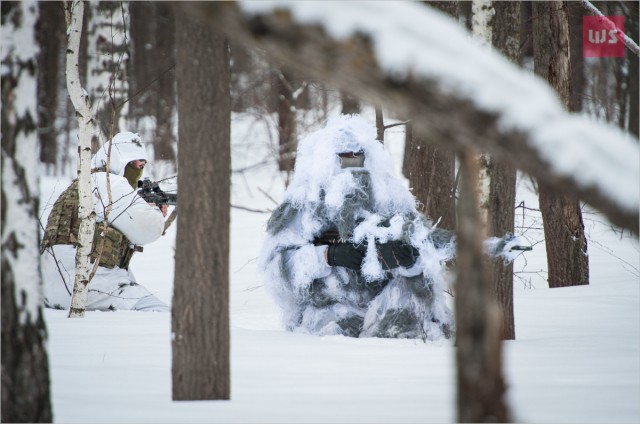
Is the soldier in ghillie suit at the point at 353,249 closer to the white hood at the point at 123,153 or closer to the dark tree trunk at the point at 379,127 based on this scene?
the dark tree trunk at the point at 379,127

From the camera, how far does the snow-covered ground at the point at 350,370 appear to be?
324cm

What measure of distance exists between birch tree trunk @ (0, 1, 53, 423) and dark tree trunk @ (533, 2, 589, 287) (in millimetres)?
5506

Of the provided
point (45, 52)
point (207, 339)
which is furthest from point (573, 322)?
point (45, 52)

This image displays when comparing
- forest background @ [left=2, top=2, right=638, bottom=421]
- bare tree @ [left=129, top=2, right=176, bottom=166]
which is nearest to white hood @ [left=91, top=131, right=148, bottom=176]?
forest background @ [left=2, top=2, right=638, bottom=421]

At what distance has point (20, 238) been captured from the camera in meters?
3.00

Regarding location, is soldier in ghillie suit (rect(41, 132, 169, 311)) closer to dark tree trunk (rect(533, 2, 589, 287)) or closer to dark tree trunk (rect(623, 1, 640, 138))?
dark tree trunk (rect(533, 2, 589, 287))

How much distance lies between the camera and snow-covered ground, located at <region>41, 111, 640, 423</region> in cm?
324

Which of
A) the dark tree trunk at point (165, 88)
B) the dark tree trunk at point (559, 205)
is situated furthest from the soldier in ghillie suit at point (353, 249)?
the dark tree trunk at point (165, 88)

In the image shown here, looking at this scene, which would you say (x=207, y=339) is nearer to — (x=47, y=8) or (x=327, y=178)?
(x=327, y=178)

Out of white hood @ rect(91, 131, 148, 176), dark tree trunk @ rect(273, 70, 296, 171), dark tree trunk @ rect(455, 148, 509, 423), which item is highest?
dark tree trunk @ rect(273, 70, 296, 171)

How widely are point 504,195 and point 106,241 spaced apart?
3.48 metres

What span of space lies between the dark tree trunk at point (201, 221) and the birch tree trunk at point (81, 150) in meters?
2.54

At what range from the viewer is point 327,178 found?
5.81 m

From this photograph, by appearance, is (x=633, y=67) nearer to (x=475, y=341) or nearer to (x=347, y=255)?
(x=347, y=255)
